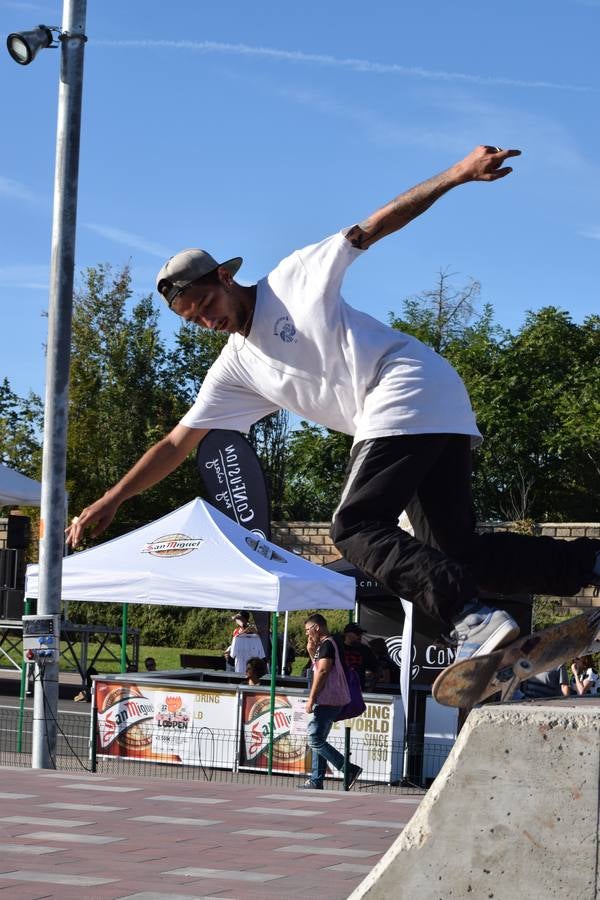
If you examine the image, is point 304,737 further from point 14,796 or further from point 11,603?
point 11,603

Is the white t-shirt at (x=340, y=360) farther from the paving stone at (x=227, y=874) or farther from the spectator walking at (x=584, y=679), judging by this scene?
the spectator walking at (x=584, y=679)

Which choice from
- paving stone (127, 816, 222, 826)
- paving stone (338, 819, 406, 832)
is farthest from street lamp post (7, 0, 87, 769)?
paving stone (338, 819, 406, 832)

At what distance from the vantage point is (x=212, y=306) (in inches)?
181

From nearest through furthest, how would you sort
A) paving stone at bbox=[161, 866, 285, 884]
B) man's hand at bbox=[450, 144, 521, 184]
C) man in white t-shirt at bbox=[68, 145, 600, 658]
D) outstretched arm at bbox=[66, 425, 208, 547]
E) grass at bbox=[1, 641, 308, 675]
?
man's hand at bbox=[450, 144, 521, 184], man in white t-shirt at bbox=[68, 145, 600, 658], paving stone at bbox=[161, 866, 285, 884], outstretched arm at bbox=[66, 425, 208, 547], grass at bbox=[1, 641, 308, 675]

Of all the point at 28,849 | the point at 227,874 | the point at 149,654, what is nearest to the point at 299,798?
the point at 28,849

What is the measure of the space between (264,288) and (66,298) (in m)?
7.14

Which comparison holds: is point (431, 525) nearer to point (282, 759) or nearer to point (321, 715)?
point (321, 715)

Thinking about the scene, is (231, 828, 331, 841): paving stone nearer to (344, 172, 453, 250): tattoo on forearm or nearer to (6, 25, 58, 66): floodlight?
(344, 172, 453, 250): tattoo on forearm

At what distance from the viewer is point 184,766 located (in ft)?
46.6

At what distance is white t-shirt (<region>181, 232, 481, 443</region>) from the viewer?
14.4 ft

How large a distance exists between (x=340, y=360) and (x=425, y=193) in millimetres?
675

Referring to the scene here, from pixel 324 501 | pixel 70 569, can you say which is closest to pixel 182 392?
pixel 324 501

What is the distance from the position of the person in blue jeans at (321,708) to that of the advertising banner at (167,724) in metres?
2.07

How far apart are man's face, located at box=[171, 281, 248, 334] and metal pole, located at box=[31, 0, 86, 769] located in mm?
6745
